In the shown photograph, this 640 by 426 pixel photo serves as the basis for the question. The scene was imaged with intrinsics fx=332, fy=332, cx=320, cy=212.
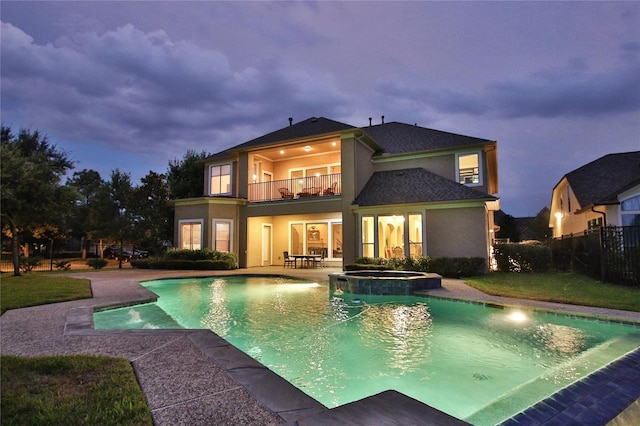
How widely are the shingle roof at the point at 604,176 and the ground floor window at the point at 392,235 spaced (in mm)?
10457

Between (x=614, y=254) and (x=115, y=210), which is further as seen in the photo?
(x=115, y=210)

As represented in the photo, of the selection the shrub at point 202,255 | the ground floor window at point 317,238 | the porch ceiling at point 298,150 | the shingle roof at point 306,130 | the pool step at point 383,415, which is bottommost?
the pool step at point 383,415

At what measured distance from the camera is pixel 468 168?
16.9 metres

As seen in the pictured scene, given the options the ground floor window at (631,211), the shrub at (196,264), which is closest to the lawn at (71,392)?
the shrub at (196,264)

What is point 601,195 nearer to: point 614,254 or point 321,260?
point 614,254

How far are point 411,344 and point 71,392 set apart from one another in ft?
13.9

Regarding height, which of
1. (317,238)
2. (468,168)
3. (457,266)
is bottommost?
(457,266)

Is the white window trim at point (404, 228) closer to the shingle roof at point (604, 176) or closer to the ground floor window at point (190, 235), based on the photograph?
the ground floor window at point (190, 235)

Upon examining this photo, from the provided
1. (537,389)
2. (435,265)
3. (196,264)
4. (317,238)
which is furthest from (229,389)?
(317,238)

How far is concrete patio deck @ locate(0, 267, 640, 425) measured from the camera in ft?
7.30

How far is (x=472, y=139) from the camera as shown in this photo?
1667 cm

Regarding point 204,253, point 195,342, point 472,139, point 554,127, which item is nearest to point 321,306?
point 195,342

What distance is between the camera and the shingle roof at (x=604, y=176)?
18.8 m

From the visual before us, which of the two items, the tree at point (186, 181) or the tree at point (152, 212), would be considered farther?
the tree at point (186, 181)
